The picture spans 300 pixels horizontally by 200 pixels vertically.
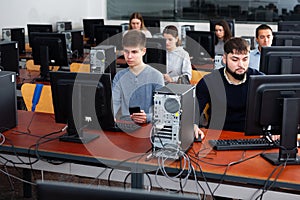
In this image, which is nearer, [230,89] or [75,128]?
[75,128]

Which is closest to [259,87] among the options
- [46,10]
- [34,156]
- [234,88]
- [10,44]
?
[234,88]

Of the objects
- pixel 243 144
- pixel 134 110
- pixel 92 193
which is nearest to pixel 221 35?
pixel 134 110

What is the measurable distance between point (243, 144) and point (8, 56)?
2.82 m

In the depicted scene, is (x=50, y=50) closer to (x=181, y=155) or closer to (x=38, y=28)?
(x=181, y=155)

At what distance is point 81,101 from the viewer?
9.00ft

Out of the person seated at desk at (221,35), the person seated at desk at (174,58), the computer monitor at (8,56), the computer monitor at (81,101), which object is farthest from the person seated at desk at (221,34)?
the computer monitor at (81,101)

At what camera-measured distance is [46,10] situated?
9.19m

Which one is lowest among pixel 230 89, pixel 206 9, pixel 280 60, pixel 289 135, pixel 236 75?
pixel 289 135

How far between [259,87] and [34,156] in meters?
1.33

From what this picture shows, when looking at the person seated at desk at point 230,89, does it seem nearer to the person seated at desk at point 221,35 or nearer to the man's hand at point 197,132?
the man's hand at point 197,132

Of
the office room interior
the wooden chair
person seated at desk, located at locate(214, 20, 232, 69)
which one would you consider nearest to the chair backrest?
the office room interior

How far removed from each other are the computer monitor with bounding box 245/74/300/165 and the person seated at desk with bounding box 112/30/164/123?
3.77ft

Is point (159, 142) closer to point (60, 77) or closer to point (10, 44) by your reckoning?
point (60, 77)

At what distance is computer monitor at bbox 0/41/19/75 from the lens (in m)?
4.59
